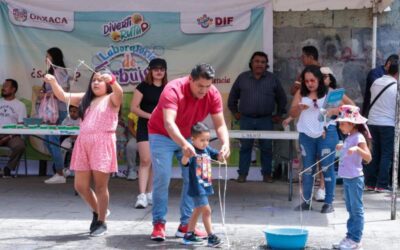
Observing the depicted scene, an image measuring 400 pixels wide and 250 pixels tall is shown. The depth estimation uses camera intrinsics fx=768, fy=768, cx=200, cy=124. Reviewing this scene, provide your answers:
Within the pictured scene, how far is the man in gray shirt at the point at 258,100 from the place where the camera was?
1052 centimetres

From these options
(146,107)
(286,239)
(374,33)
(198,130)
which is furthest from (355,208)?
(374,33)

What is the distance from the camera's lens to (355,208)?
6773 mm

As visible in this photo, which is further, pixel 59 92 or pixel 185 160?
pixel 59 92

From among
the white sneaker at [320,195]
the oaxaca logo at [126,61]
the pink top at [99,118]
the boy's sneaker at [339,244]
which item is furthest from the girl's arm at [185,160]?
the oaxaca logo at [126,61]

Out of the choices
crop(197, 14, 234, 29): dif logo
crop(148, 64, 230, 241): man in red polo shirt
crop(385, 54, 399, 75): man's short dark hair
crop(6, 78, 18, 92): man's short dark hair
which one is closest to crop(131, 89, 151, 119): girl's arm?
crop(148, 64, 230, 241): man in red polo shirt

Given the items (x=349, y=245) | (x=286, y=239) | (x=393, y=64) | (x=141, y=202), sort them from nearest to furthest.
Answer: (x=286, y=239) → (x=349, y=245) → (x=141, y=202) → (x=393, y=64)

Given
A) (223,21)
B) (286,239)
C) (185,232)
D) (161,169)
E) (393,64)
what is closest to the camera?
(286,239)

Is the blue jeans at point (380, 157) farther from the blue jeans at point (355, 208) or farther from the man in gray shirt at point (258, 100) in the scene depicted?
the blue jeans at point (355, 208)

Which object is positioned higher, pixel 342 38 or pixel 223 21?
pixel 223 21

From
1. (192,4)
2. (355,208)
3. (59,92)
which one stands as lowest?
(355,208)

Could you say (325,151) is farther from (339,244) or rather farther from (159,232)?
(159,232)

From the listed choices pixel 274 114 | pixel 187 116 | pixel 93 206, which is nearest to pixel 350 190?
pixel 187 116

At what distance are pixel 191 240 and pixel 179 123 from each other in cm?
107

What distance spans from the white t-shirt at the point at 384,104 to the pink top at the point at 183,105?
3784 mm
